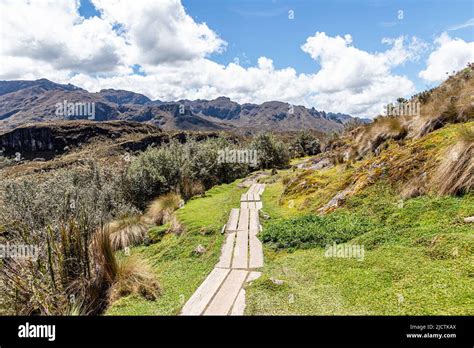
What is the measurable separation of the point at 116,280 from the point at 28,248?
219 cm

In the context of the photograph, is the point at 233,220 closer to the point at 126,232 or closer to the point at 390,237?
the point at 126,232

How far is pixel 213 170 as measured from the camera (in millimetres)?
29531

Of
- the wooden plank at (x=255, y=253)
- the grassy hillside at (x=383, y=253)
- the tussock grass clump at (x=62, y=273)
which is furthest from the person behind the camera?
the wooden plank at (x=255, y=253)

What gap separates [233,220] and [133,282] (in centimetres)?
660

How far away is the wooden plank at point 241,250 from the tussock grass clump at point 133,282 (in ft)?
7.56

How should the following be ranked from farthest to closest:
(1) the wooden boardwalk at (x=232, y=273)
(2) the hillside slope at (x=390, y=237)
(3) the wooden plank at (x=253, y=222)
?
(3) the wooden plank at (x=253, y=222)
(1) the wooden boardwalk at (x=232, y=273)
(2) the hillside slope at (x=390, y=237)

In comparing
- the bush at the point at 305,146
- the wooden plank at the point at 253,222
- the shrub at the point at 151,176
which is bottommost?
the wooden plank at the point at 253,222

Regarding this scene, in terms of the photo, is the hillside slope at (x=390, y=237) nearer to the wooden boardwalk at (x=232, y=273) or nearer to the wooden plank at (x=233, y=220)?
the wooden boardwalk at (x=232, y=273)

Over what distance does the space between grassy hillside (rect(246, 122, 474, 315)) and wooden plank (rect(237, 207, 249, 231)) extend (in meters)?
1.01

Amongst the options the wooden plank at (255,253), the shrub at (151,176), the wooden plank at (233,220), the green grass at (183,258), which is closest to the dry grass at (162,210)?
the green grass at (183,258)

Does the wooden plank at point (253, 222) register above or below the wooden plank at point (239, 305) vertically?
above

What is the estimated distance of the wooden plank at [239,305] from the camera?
6.09m

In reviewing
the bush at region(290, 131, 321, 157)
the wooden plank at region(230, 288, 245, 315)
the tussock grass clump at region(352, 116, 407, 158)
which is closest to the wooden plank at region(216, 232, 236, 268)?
the wooden plank at region(230, 288, 245, 315)
